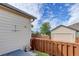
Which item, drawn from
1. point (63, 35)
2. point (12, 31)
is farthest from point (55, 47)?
point (12, 31)

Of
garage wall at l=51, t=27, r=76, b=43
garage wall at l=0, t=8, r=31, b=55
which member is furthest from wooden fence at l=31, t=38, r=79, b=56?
garage wall at l=0, t=8, r=31, b=55

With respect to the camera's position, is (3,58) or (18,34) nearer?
(3,58)

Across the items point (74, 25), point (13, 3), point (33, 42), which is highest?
point (13, 3)

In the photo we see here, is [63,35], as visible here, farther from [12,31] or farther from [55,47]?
[12,31]

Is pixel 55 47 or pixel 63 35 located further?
pixel 55 47

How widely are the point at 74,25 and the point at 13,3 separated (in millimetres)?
1295

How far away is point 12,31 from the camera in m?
3.13

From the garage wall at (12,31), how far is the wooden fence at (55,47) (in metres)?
0.20

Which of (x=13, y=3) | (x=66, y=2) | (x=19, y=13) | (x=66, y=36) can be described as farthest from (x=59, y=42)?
(x=13, y=3)

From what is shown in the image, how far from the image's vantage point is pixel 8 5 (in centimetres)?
301

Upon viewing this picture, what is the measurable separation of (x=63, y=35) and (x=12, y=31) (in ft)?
3.40

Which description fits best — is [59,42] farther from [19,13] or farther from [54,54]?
[19,13]

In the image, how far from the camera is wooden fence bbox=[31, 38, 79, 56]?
303cm

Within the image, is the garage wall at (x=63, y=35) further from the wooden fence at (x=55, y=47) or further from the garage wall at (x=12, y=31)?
the garage wall at (x=12, y=31)
